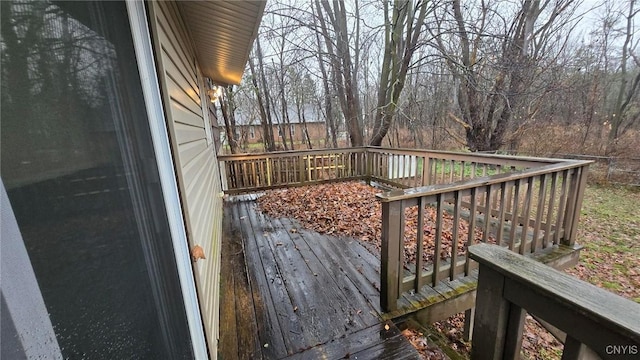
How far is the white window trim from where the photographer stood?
1.22 metres

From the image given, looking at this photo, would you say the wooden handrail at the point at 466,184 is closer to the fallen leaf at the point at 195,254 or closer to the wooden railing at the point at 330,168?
the fallen leaf at the point at 195,254

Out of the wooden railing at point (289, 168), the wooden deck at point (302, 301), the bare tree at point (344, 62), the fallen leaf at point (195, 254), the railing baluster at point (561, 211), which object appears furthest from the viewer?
the bare tree at point (344, 62)

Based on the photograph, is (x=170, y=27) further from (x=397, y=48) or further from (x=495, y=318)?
(x=397, y=48)

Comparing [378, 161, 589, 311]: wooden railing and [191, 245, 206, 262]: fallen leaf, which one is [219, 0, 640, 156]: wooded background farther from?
[191, 245, 206, 262]: fallen leaf

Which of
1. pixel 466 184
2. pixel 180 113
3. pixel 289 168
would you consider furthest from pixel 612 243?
pixel 180 113

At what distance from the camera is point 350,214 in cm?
457

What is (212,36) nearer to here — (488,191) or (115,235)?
(115,235)

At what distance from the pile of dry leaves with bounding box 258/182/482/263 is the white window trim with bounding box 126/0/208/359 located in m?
2.34

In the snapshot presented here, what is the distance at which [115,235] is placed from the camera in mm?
777

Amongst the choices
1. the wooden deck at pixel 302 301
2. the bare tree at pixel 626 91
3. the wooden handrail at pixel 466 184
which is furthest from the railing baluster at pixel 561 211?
the bare tree at pixel 626 91

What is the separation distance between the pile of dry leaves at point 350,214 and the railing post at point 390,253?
89 cm

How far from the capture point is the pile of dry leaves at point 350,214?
3596 mm

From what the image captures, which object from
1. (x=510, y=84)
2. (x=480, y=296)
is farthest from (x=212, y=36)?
(x=510, y=84)

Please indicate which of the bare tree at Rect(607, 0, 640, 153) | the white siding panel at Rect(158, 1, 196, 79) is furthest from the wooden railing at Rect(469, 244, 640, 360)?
the bare tree at Rect(607, 0, 640, 153)
